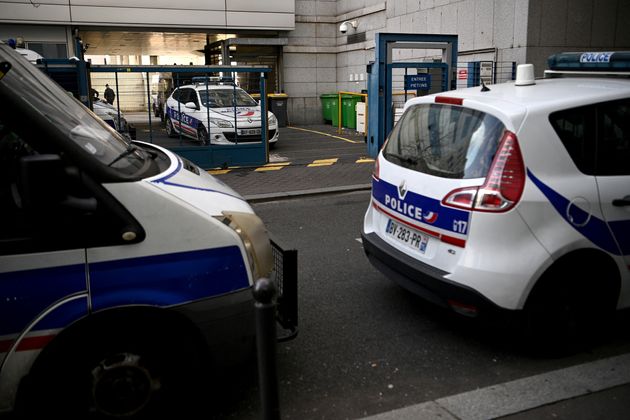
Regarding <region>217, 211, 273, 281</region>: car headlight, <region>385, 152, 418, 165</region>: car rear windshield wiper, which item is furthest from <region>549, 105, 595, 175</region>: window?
<region>217, 211, 273, 281</region>: car headlight

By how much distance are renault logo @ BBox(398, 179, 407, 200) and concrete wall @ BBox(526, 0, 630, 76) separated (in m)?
11.4

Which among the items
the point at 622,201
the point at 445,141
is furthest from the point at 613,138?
the point at 445,141

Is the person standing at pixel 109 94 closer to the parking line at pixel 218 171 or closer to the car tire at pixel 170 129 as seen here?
the car tire at pixel 170 129

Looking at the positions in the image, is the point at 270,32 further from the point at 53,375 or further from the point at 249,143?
the point at 53,375

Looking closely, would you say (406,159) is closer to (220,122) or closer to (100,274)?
(100,274)

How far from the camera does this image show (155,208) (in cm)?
296

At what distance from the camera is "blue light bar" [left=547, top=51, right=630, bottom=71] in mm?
4820

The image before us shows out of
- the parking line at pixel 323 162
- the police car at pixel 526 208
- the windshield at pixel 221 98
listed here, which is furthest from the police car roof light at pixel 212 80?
the police car at pixel 526 208

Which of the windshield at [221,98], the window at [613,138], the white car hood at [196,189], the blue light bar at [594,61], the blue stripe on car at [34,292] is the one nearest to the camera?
the blue stripe on car at [34,292]

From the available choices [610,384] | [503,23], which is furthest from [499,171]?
[503,23]

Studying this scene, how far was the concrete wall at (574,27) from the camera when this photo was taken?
1431 cm

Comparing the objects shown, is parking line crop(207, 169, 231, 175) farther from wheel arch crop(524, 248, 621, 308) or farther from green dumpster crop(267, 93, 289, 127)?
green dumpster crop(267, 93, 289, 127)

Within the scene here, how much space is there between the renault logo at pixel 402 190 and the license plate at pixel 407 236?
0.72ft

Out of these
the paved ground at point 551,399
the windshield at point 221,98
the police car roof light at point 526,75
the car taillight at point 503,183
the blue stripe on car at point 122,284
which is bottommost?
the paved ground at point 551,399
